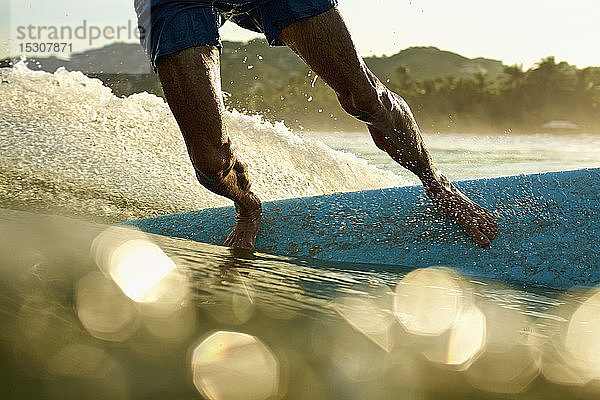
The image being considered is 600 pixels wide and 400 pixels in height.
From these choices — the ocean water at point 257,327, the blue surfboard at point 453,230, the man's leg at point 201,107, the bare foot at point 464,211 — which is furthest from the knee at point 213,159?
the bare foot at point 464,211

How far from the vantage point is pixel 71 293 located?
2.95 ft

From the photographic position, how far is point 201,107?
1.65 metres

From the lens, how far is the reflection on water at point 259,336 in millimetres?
628

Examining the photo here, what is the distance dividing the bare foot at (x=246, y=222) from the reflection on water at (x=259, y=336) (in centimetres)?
66

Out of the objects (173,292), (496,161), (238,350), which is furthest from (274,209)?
(496,161)

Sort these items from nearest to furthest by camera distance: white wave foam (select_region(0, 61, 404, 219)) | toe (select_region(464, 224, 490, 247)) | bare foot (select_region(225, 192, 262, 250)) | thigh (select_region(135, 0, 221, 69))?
thigh (select_region(135, 0, 221, 69)) → toe (select_region(464, 224, 490, 247)) → bare foot (select_region(225, 192, 262, 250)) → white wave foam (select_region(0, 61, 404, 219))

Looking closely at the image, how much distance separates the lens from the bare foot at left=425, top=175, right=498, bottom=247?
1.90 metres

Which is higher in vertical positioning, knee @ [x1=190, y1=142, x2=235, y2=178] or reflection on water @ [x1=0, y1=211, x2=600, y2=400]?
knee @ [x1=190, y1=142, x2=235, y2=178]

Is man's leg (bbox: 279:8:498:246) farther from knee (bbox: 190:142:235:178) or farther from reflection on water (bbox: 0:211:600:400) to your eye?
reflection on water (bbox: 0:211:600:400)

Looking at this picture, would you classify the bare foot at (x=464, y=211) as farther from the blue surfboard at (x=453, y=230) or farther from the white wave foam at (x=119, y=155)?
the white wave foam at (x=119, y=155)

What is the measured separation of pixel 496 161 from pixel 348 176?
236 inches

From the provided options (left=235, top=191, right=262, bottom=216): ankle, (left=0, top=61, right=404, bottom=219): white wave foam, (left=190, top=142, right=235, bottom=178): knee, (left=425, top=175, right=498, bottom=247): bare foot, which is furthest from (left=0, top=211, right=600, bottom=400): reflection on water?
(left=0, top=61, right=404, bottom=219): white wave foam

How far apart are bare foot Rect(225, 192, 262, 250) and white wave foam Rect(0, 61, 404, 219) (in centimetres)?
98

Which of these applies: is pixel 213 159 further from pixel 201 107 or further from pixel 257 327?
pixel 257 327
